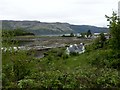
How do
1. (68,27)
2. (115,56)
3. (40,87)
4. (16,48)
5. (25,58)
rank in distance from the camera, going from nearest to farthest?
1. (40,87)
2. (25,58)
3. (16,48)
4. (115,56)
5. (68,27)

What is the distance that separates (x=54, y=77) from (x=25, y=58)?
217cm

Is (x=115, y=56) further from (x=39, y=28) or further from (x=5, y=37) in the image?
(x=39, y=28)

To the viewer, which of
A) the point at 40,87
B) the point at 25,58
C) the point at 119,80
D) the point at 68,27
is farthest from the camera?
the point at 68,27

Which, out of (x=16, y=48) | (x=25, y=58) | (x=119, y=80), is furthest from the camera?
(x=16, y=48)

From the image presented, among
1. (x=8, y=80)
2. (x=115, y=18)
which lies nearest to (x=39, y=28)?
(x=115, y=18)

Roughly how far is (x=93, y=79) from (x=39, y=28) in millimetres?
122314

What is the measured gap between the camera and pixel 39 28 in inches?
5059

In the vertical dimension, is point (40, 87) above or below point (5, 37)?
below

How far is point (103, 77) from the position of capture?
6.86 metres

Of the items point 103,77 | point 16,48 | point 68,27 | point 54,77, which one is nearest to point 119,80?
point 103,77

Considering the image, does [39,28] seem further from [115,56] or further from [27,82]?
[27,82]

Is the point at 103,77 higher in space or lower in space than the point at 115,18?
lower

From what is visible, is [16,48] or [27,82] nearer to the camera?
[27,82]

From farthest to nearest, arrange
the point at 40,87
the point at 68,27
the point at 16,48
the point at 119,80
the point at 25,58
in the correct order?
the point at 68,27 < the point at 16,48 < the point at 25,58 < the point at 119,80 < the point at 40,87
